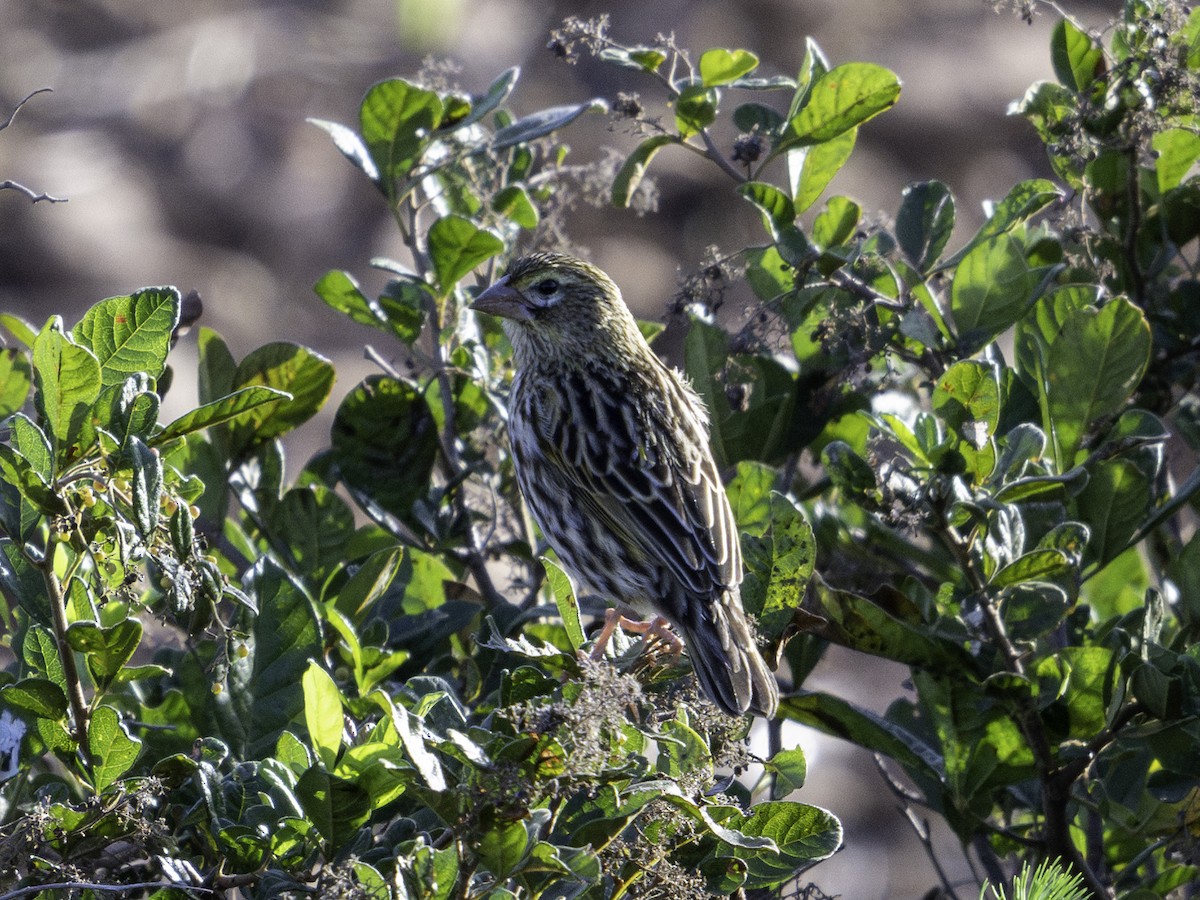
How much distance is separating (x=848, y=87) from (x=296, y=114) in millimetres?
7243

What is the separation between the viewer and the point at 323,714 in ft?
6.77

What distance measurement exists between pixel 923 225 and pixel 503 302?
3.73ft

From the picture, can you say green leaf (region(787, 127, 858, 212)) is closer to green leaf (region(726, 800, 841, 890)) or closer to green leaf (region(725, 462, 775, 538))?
green leaf (region(725, 462, 775, 538))

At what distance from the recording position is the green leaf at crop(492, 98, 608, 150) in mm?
3035

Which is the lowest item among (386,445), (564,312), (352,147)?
(386,445)

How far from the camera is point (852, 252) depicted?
2.99m

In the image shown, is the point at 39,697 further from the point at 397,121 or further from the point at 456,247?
the point at 397,121

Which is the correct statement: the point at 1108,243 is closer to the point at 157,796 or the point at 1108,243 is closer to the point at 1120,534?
the point at 1120,534

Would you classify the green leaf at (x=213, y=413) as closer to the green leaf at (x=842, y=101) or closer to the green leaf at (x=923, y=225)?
the green leaf at (x=842, y=101)

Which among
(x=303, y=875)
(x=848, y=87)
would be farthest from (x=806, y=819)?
(x=848, y=87)

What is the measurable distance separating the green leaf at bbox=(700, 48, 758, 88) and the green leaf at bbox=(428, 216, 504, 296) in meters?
0.57

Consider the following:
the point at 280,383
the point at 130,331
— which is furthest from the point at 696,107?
the point at 130,331

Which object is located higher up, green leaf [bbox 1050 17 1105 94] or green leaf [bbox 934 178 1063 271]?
green leaf [bbox 1050 17 1105 94]

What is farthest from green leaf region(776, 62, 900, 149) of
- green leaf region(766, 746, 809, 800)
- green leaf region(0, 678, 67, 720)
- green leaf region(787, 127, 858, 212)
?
green leaf region(0, 678, 67, 720)
